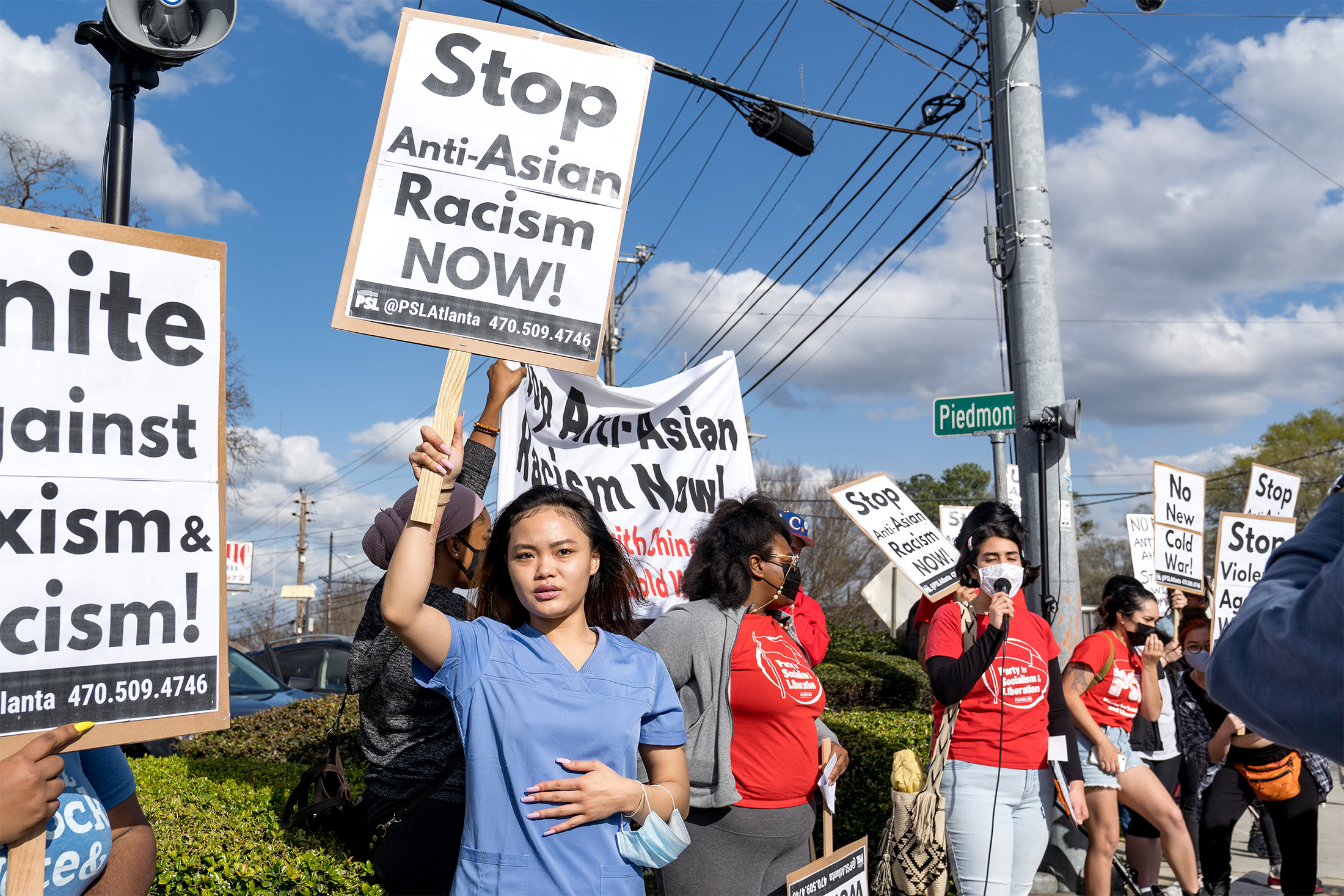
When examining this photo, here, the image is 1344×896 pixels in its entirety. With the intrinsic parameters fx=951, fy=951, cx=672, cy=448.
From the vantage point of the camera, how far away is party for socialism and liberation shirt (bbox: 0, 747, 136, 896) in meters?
1.93

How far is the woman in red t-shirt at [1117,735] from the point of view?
5055 millimetres

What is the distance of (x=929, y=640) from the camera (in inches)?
159

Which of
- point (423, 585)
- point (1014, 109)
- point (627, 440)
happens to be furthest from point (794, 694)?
point (1014, 109)

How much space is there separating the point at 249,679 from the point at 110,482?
9.30 m

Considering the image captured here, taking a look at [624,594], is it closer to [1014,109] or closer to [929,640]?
[929,640]

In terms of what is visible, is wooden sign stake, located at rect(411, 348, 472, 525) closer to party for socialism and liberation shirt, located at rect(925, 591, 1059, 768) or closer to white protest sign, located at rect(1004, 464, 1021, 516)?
party for socialism and liberation shirt, located at rect(925, 591, 1059, 768)

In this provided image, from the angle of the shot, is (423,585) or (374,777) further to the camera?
(374,777)

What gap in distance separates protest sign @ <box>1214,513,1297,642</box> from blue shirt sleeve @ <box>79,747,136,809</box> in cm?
626

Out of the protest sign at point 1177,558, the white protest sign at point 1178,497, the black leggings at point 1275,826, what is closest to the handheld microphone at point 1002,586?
the black leggings at point 1275,826

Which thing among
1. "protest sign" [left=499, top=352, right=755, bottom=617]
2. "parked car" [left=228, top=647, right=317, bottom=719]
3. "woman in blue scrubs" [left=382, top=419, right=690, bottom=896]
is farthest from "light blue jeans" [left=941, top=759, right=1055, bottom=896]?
"parked car" [left=228, top=647, right=317, bottom=719]

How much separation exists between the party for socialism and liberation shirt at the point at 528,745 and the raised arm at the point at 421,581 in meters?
0.05

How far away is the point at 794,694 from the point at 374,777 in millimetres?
1503

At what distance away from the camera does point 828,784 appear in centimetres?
369

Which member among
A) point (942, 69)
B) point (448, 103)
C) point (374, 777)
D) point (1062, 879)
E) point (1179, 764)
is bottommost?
point (1062, 879)
